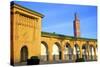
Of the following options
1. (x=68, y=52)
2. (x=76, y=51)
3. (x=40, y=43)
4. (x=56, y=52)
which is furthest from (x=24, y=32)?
Answer: (x=76, y=51)

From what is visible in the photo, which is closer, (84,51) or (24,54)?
(24,54)

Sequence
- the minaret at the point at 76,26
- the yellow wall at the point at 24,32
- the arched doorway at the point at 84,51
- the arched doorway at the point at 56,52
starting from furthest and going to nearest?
the arched doorway at the point at 84,51 → the minaret at the point at 76,26 → the arched doorway at the point at 56,52 → the yellow wall at the point at 24,32

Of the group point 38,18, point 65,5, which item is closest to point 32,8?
point 38,18

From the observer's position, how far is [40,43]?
15.2ft

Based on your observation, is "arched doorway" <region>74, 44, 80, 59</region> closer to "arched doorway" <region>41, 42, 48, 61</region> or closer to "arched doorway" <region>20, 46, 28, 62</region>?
"arched doorway" <region>41, 42, 48, 61</region>

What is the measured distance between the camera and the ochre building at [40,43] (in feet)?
14.5

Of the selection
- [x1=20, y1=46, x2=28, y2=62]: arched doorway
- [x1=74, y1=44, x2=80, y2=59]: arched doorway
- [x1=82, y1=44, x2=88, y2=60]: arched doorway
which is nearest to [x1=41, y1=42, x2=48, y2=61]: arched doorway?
[x1=20, y1=46, x2=28, y2=62]: arched doorway

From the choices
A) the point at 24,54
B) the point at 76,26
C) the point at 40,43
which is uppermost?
the point at 76,26

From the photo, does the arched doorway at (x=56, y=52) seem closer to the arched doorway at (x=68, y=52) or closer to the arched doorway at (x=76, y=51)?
the arched doorway at (x=68, y=52)

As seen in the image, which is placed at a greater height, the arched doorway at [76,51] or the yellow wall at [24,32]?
the yellow wall at [24,32]

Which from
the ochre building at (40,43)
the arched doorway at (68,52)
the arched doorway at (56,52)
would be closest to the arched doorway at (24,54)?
the ochre building at (40,43)

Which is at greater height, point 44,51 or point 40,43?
point 40,43

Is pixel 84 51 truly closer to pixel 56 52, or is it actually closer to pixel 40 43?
pixel 56 52
